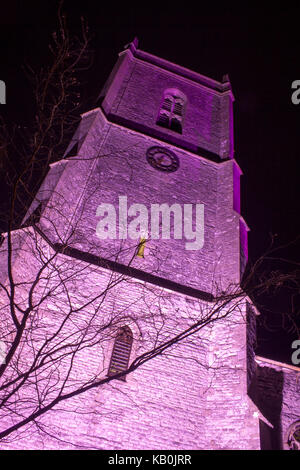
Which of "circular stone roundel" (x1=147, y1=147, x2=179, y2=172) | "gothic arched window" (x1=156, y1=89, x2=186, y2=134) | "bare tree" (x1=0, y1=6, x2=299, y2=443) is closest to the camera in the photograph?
"bare tree" (x1=0, y1=6, x2=299, y2=443)

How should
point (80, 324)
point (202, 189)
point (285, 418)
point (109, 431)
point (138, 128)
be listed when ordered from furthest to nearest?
point (138, 128) < point (202, 189) < point (285, 418) < point (80, 324) < point (109, 431)

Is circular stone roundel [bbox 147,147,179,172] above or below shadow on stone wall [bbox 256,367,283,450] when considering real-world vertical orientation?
above

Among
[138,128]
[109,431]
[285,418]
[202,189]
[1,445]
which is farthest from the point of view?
[138,128]

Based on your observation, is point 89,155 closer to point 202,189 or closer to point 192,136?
point 202,189

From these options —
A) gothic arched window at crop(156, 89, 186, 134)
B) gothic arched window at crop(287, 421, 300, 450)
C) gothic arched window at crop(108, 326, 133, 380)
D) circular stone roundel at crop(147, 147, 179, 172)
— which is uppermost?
gothic arched window at crop(156, 89, 186, 134)

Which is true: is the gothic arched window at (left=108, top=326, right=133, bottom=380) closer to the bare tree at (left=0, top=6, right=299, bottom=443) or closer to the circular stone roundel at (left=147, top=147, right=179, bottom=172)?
the bare tree at (left=0, top=6, right=299, bottom=443)

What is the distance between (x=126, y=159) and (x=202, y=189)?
8.27 ft

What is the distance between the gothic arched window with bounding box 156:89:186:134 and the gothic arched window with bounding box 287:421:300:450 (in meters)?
10.2

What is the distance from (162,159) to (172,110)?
14.1 ft

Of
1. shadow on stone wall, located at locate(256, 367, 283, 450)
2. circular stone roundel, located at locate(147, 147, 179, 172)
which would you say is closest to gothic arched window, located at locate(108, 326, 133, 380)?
shadow on stone wall, located at locate(256, 367, 283, 450)

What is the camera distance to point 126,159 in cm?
1107

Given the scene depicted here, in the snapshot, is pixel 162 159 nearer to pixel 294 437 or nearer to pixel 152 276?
pixel 152 276

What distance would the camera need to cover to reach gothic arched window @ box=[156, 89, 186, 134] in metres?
14.5
